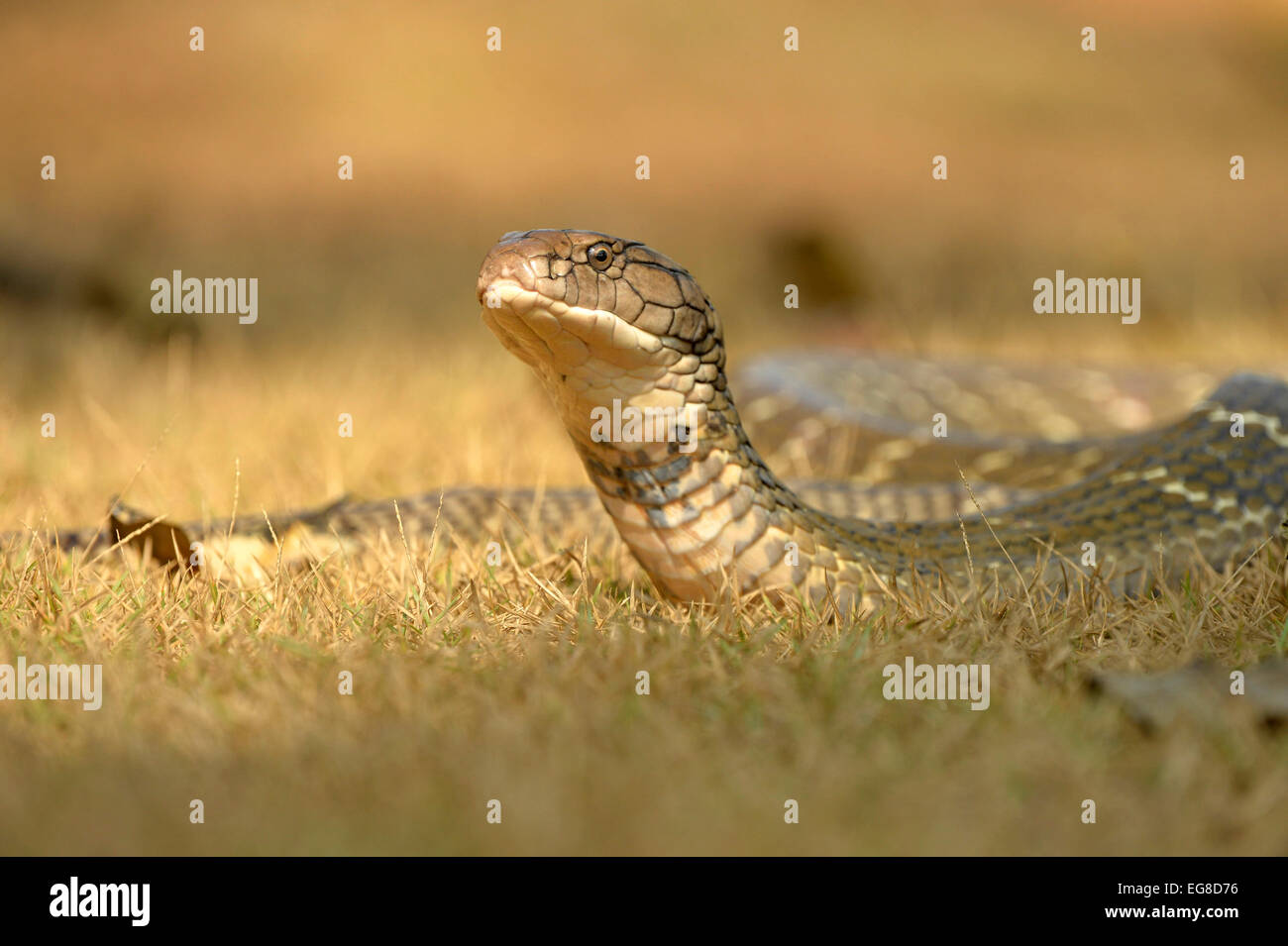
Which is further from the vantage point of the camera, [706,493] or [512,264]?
[706,493]

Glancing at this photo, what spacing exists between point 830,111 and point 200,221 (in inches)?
469

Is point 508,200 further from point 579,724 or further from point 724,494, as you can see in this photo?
point 579,724

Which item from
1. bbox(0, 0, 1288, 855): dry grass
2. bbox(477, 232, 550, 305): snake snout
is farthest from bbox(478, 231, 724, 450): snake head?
bbox(0, 0, 1288, 855): dry grass

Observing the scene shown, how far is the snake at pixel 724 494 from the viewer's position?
3273 mm

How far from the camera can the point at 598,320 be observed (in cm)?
321

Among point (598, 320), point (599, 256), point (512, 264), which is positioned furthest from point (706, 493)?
point (512, 264)

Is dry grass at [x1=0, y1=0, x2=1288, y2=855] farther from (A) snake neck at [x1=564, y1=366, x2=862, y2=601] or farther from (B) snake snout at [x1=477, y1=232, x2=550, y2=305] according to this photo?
(B) snake snout at [x1=477, y1=232, x2=550, y2=305]

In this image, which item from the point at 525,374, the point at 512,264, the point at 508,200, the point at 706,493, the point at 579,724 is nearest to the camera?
the point at 579,724

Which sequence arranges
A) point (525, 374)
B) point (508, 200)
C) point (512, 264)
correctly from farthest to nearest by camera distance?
1. point (508, 200)
2. point (525, 374)
3. point (512, 264)

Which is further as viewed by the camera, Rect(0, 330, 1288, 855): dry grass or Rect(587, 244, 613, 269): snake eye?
Rect(587, 244, 613, 269): snake eye

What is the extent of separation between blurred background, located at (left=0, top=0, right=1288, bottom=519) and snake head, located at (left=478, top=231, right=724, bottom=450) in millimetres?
1241

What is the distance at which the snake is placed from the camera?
3273 mm

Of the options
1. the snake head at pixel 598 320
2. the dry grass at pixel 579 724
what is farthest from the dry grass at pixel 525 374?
the snake head at pixel 598 320

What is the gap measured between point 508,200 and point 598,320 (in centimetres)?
1450
